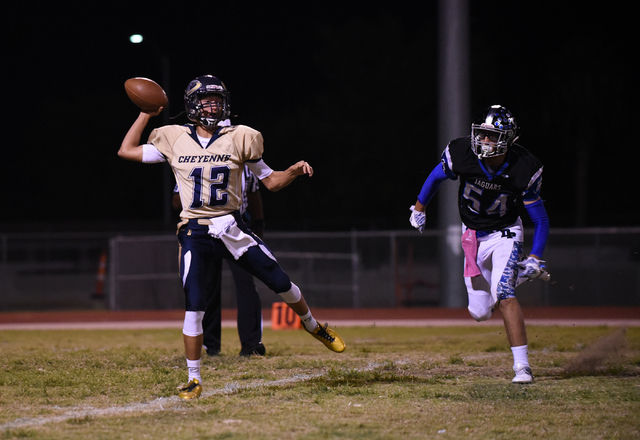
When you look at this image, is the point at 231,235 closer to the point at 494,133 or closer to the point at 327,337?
the point at 327,337

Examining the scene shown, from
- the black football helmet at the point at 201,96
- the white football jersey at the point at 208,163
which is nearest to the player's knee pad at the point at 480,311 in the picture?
the white football jersey at the point at 208,163

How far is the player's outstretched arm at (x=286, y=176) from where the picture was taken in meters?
5.34

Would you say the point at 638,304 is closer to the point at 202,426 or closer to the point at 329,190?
the point at 202,426

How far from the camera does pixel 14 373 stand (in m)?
5.97

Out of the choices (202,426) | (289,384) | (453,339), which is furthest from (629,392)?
(453,339)

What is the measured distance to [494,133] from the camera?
18.0 feet

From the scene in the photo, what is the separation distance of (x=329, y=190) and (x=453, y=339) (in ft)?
108

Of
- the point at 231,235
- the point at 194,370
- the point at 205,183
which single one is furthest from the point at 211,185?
the point at 194,370

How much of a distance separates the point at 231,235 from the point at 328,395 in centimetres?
123

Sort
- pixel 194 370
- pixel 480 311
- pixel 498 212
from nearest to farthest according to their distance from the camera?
pixel 194 370 < pixel 498 212 < pixel 480 311

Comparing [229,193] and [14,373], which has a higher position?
[229,193]

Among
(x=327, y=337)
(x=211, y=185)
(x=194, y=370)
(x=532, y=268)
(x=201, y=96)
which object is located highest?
(x=201, y=96)

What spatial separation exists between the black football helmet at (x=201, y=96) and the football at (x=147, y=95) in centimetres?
Answer: 34

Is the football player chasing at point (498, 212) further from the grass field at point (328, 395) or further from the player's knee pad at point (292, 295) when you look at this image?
the player's knee pad at point (292, 295)
